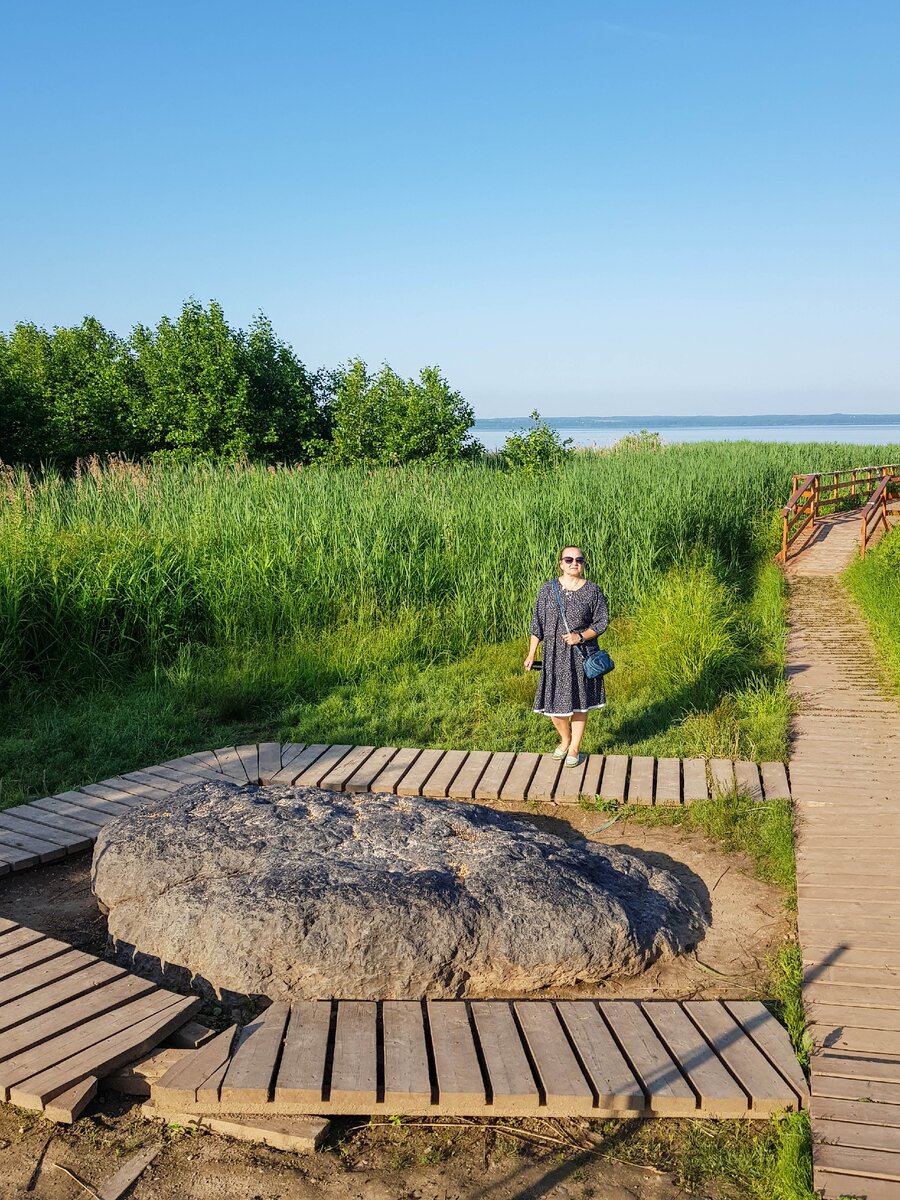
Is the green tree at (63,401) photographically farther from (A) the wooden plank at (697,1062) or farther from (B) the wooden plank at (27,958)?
(A) the wooden plank at (697,1062)

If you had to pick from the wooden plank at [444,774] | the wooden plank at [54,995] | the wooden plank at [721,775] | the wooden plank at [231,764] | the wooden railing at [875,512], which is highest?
the wooden railing at [875,512]

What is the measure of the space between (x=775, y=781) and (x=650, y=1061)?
3081 millimetres

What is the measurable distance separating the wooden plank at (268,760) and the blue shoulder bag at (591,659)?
208cm

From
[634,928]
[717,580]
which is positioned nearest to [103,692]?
[634,928]

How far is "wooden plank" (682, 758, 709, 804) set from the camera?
5.82m

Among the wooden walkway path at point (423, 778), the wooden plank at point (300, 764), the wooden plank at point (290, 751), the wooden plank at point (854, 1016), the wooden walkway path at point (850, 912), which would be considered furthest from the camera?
the wooden plank at point (290, 751)

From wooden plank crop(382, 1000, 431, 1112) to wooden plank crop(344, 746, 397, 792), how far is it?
2261 mm

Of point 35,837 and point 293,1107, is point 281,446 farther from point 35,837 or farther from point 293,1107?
point 293,1107

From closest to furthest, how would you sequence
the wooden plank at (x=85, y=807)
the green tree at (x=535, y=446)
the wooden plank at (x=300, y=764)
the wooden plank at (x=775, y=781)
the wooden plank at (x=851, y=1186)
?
the wooden plank at (x=851, y=1186) → the wooden plank at (x=85, y=807) → the wooden plank at (x=775, y=781) → the wooden plank at (x=300, y=764) → the green tree at (x=535, y=446)

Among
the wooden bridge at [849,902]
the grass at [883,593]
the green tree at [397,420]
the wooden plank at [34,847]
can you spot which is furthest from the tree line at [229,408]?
the wooden plank at [34,847]

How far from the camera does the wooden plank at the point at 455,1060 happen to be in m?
3.10

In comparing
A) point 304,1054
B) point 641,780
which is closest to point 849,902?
point 641,780

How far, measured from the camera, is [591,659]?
6.12 metres

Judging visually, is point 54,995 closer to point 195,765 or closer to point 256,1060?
point 256,1060
